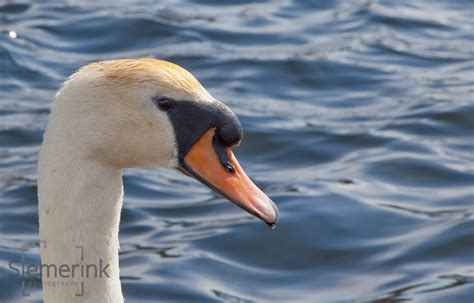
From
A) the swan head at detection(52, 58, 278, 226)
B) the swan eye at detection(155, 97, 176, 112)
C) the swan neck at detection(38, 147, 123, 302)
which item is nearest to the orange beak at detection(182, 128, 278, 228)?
the swan head at detection(52, 58, 278, 226)

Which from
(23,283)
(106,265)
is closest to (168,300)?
(23,283)

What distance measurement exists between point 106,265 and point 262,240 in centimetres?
349

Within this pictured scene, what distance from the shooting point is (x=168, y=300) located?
741 cm

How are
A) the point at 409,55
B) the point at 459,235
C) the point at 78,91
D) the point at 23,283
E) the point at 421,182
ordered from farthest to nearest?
the point at 409,55, the point at 421,182, the point at 459,235, the point at 23,283, the point at 78,91

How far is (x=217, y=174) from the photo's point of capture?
5020 millimetres

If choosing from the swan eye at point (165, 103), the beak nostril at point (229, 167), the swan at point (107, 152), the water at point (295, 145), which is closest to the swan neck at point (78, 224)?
the swan at point (107, 152)

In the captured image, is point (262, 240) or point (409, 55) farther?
point (409, 55)

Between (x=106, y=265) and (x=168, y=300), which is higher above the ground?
(x=168, y=300)

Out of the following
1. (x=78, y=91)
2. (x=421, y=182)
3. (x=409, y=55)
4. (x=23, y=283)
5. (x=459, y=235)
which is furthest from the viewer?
(x=409, y=55)

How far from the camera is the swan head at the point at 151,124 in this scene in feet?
15.8

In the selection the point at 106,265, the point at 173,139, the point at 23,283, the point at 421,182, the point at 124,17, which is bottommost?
the point at 106,265

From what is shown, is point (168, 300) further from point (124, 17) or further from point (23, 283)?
point (124, 17)

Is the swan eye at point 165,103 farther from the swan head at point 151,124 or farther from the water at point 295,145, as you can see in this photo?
the water at point 295,145

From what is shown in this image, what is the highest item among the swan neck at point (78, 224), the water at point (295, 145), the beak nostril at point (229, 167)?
the water at point (295, 145)
